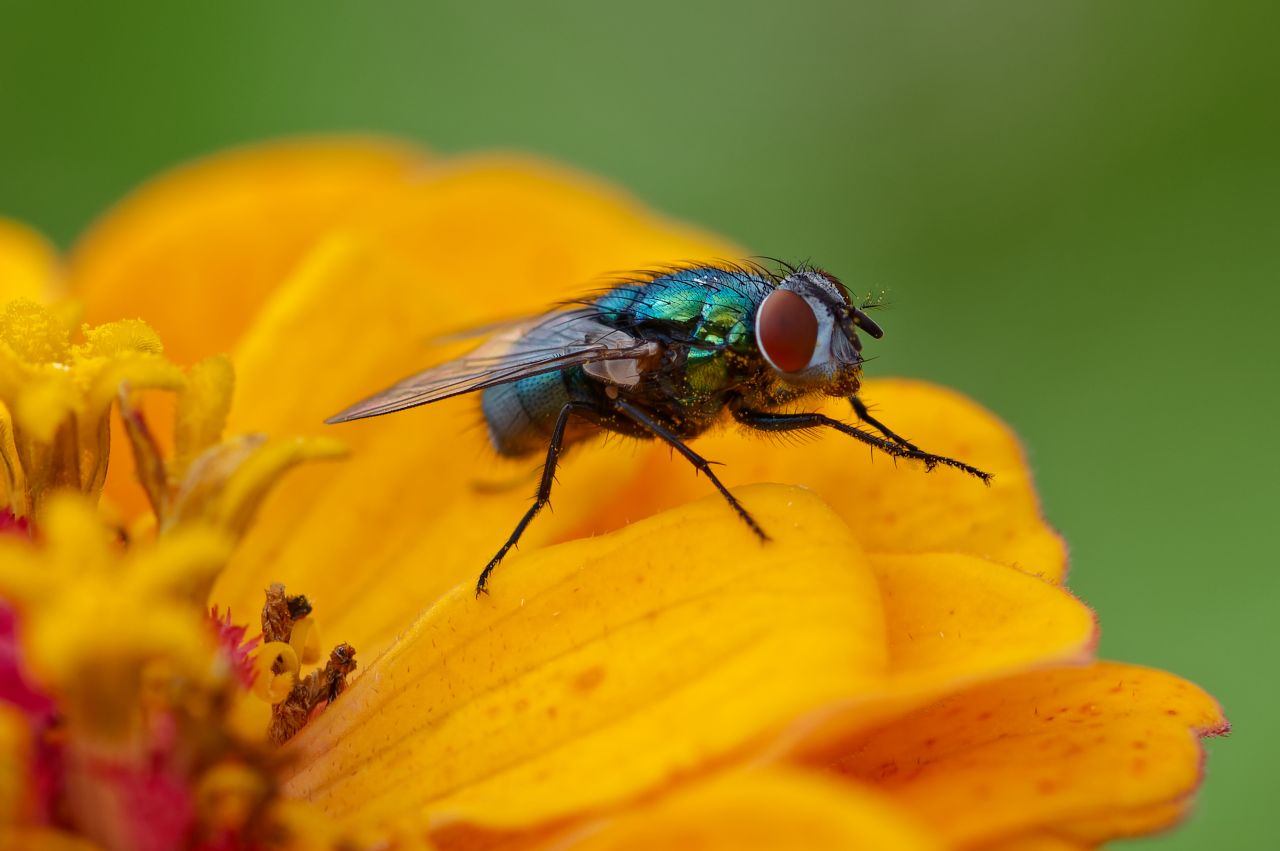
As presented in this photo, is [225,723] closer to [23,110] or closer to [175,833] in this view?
[175,833]

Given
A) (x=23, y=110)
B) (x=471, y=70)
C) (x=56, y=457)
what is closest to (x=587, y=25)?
(x=471, y=70)

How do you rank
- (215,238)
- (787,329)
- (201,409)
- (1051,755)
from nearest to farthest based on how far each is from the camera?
(1051,755) < (201,409) < (787,329) < (215,238)

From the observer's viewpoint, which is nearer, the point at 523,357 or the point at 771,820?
the point at 771,820

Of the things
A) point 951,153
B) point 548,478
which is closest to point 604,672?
point 548,478

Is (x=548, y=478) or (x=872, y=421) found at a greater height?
(x=872, y=421)

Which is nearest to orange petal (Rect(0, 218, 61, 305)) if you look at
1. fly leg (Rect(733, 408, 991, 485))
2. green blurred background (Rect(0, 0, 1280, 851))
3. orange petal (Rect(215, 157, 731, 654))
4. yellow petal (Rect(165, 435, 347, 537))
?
orange petal (Rect(215, 157, 731, 654))

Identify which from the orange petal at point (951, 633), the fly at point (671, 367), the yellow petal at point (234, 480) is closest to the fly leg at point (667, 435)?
the fly at point (671, 367)

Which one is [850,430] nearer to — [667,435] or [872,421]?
[872,421]
